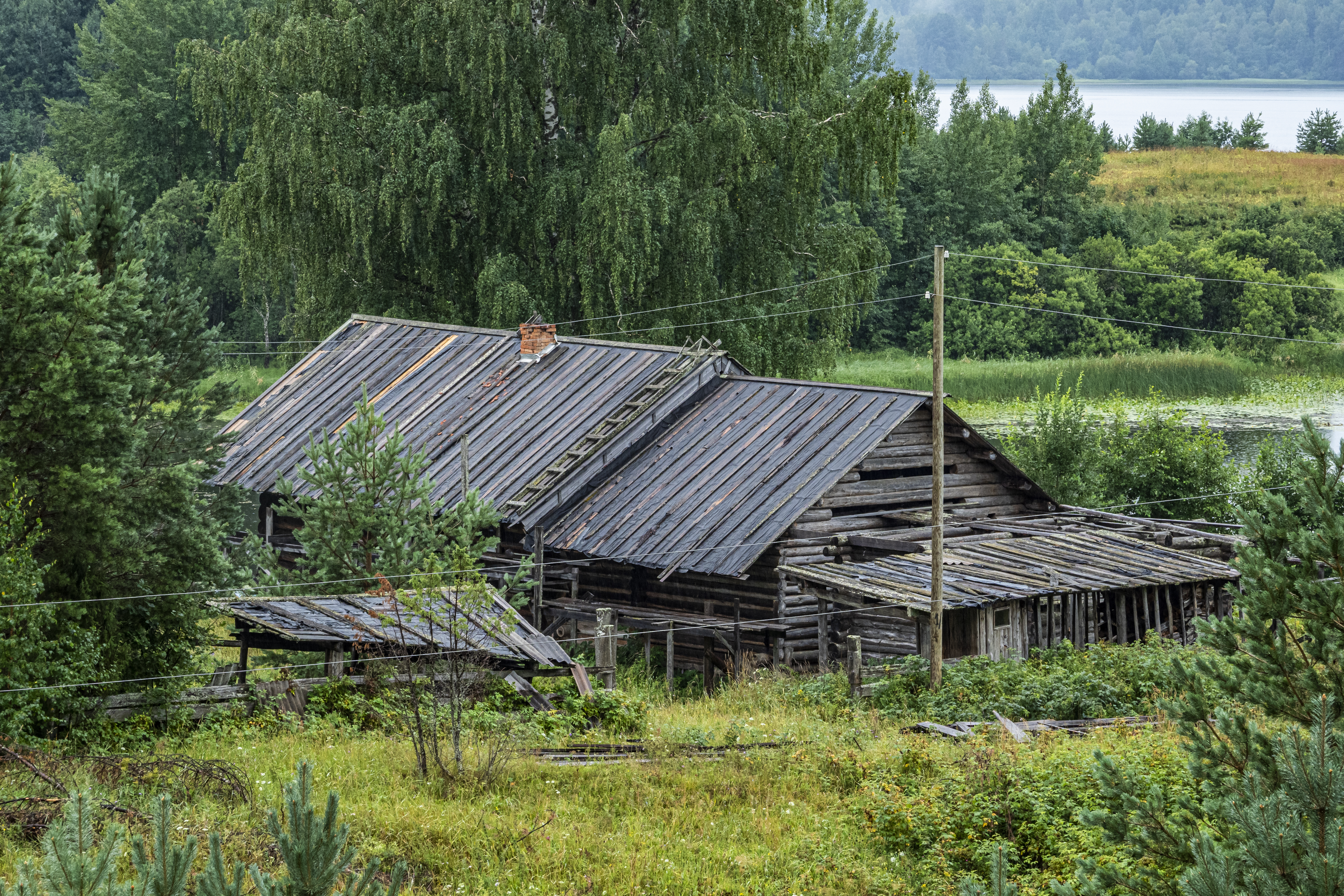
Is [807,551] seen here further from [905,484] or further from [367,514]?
[367,514]

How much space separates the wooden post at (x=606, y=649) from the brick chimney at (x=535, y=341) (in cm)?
950

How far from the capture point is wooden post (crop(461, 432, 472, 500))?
72.5 feet

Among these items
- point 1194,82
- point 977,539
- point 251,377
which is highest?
point 1194,82

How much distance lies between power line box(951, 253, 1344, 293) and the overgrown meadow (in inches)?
1360

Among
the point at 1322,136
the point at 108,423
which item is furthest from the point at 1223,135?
the point at 108,423

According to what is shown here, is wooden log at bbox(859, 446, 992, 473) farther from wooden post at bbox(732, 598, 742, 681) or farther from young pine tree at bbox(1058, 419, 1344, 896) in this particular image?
young pine tree at bbox(1058, 419, 1344, 896)

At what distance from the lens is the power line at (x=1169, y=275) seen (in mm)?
49625

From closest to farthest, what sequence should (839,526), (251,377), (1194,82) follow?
(839,526)
(251,377)
(1194,82)

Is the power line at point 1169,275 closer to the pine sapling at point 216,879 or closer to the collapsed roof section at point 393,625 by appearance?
the collapsed roof section at point 393,625

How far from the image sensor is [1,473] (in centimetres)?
1355

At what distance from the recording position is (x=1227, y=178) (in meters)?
68.3

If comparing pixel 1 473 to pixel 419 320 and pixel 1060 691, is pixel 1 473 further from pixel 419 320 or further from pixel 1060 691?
pixel 419 320

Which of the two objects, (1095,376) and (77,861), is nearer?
(77,861)

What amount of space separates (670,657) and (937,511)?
4955 millimetres
